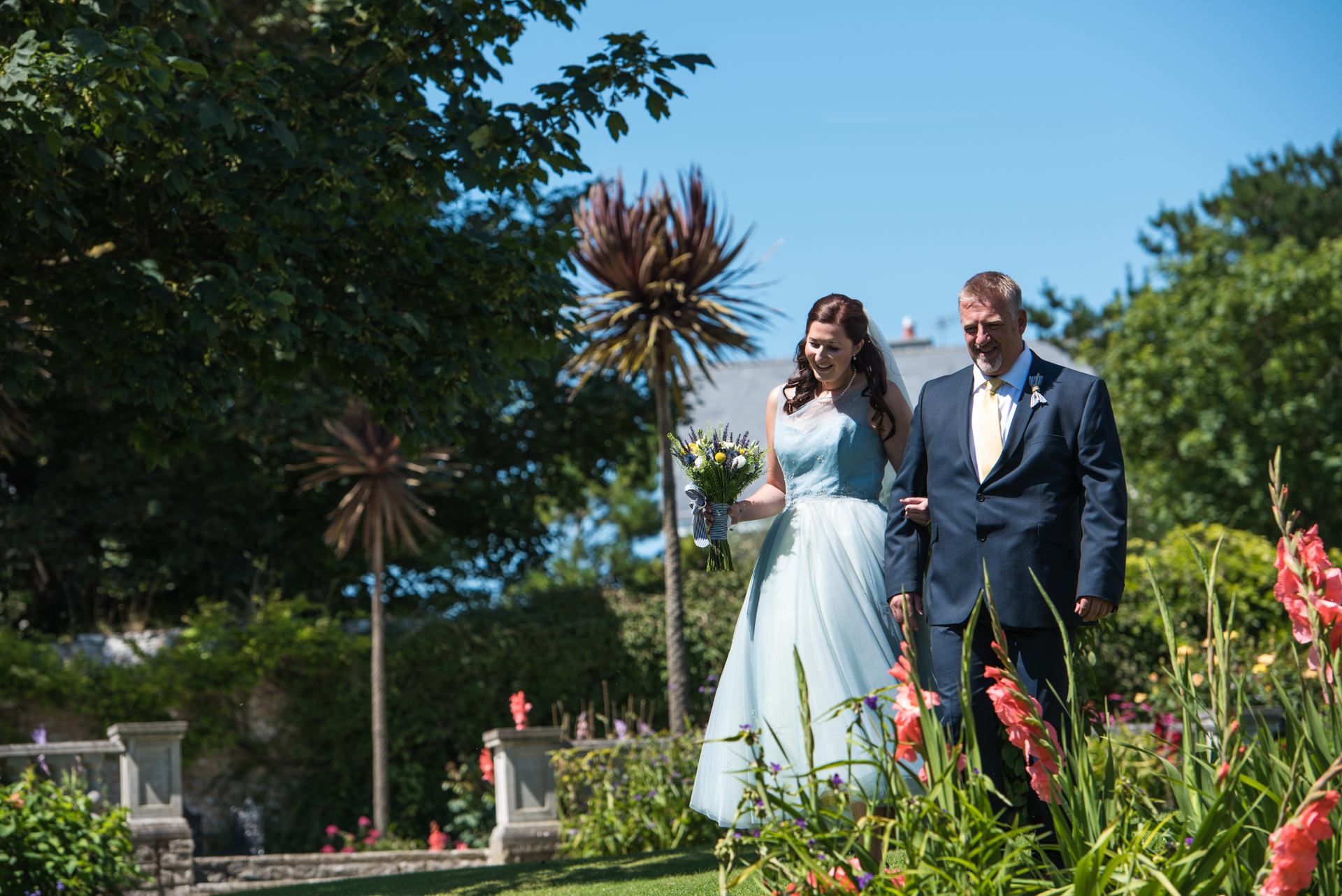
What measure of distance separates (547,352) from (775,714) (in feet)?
12.7

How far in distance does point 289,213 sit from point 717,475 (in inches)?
121

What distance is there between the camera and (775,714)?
11.7 ft

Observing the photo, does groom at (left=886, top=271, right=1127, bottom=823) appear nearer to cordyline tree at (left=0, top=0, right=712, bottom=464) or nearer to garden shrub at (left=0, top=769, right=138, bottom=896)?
cordyline tree at (left=0, top=0, right=712, bottom=464)

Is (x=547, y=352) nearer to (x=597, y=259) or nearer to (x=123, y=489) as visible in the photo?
(x=597, y=259)

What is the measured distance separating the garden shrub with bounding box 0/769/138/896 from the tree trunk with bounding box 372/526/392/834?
4436mm

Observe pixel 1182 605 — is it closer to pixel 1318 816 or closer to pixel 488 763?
pixel 488 763

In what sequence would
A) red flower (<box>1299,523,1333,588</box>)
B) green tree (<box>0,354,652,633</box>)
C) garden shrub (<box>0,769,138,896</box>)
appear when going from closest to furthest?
red flower (<box>1299,523,1333,588</box>)
garden shrub (<box>0,769,138,896</box>)
green tree (<box>0,354,652,633</box>)

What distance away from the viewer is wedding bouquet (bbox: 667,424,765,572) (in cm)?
408

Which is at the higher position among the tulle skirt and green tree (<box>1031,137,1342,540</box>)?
green tree (<box>1031,137,1342,540</box>)

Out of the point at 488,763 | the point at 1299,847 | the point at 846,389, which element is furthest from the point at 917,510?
the point at 488,763

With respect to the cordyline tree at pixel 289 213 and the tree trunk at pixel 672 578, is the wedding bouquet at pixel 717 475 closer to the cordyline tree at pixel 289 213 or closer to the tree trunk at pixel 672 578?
the cordyline tree at pixel 289 213

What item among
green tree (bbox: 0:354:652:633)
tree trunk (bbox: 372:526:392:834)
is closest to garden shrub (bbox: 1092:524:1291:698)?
green tree (bbox: 0:354:652:633)

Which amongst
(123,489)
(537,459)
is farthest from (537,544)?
(123,489)

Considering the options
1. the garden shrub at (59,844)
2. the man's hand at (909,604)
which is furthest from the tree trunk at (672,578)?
the man's hand at (909,604)
